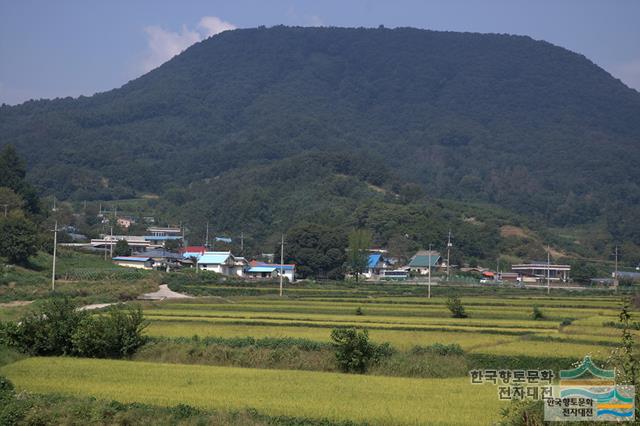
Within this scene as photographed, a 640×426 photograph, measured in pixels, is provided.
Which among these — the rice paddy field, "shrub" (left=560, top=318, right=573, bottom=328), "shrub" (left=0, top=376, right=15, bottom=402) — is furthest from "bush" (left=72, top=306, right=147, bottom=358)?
"shrub" (left=560, top=318, right=573, bottom=328)

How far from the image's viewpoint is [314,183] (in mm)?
122875

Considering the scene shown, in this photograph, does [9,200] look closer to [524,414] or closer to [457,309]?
[457,309]

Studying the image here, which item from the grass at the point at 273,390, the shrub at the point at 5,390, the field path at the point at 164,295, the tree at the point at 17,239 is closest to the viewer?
the grass at the point at 273,390

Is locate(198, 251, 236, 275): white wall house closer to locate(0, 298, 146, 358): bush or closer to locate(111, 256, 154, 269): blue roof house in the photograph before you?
locate(111, 256, 154, 269): blue roof house

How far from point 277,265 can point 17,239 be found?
30.2m

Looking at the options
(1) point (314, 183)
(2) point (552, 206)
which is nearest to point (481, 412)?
(1) point (314, 183)

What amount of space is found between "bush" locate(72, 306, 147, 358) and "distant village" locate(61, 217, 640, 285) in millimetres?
46418

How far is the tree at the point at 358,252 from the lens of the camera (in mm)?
79812

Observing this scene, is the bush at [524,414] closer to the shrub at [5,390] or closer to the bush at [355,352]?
the bush at [355,352]

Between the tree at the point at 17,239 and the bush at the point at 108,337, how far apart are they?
34.6 meters

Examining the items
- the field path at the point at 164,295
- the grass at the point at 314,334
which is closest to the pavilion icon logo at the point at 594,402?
the grass at the point at 314,334

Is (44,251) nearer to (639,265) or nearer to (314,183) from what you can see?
(314,183)

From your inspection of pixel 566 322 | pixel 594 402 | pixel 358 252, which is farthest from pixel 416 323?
pixel 358 252

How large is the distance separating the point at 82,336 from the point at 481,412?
1263 cm
